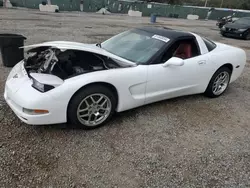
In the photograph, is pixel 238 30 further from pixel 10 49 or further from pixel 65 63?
pixel 65 63

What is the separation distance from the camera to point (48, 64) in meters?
2.91

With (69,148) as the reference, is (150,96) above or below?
above

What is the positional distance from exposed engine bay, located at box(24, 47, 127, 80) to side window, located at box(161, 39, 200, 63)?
85cm

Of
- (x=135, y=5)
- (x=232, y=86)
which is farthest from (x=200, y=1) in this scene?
(x=232, y=86)

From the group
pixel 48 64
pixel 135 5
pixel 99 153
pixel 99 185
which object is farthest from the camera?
pixel 135 5

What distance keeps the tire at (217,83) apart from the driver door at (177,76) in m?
0.16

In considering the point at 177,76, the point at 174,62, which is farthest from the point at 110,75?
the point at 177,76

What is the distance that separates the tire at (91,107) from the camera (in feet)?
8.39

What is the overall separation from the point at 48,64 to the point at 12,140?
105cm

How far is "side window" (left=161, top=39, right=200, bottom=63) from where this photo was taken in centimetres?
329

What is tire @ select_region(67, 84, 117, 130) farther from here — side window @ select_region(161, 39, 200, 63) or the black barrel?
the black barrel

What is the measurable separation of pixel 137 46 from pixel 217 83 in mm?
1760

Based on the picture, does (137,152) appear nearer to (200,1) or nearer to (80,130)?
(80,130)

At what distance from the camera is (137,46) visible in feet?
11.1
